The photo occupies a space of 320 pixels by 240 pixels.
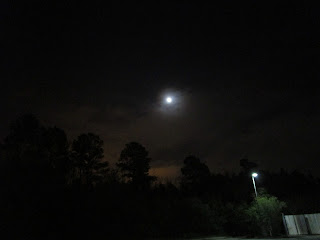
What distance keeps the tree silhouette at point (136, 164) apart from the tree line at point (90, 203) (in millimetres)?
412

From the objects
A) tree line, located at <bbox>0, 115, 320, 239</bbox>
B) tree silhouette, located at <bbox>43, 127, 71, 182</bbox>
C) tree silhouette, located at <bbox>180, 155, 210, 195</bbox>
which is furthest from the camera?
tree silhouette, located at <bbox>180, 155, 210, 195</bbox>

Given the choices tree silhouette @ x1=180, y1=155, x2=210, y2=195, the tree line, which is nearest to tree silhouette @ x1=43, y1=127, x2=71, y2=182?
the tree line

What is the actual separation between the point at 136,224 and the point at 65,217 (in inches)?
366

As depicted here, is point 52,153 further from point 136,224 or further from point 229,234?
point 229,234

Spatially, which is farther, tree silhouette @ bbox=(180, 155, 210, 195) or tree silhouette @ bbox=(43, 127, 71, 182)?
tree silhouette @ bbox=(180, 155, 210, 195)

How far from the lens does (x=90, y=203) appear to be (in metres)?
35.3

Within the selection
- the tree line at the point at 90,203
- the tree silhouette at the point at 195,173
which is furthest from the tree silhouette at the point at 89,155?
the tree silhouette at the point at 195,173

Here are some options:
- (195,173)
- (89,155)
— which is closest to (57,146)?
(89,155)

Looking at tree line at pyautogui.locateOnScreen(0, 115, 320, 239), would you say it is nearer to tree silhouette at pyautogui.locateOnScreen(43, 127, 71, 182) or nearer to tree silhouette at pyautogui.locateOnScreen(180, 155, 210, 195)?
tree silhouette at pyautogui.locateOnScreen(43, 127, 71, 182)

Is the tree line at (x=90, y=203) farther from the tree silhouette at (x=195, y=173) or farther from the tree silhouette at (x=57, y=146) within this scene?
the tree silhouette at (x=195, y=173)

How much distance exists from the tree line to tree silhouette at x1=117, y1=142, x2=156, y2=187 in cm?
41

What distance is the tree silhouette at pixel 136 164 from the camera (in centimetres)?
6341

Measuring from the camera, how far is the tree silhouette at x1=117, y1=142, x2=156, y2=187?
63406 millimetres

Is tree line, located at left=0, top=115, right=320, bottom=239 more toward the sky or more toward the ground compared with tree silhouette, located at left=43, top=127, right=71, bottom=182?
more toward the ground
